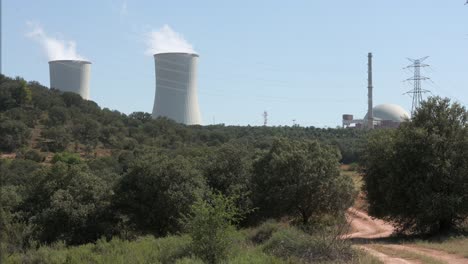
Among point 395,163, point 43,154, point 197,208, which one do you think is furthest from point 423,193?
point 43,154

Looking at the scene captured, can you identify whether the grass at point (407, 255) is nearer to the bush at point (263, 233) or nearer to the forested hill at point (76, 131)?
the bush at point (263, 233)

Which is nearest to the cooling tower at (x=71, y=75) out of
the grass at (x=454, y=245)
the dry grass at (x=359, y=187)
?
the dry grass at (x=359, y=187)

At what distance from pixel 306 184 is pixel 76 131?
4507cm

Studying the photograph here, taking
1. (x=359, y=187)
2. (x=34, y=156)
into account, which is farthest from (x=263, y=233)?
(x=34, y=156)

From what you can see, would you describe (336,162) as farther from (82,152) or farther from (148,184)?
(82,152)

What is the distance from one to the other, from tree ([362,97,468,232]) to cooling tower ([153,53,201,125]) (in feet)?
125

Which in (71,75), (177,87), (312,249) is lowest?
(312,249)

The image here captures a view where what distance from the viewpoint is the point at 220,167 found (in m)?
29.3

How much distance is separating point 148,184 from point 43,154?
109 feet

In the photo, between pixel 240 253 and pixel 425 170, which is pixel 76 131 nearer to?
pixel 425 170

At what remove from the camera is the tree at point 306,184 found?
80.0 ft

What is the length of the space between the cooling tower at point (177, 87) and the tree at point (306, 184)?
1374 inches

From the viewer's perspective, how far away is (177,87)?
59219mm

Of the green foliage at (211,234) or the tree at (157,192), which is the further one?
the tree at (157,192)
